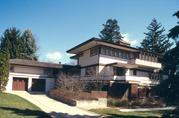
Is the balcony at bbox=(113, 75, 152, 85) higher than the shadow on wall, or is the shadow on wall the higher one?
the balcony at bbox=(113, 75, 152, 85)

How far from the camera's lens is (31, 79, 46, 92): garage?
1779 inches

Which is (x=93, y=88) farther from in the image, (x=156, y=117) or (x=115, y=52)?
(x=156, y=117)

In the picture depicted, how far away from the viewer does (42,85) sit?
45969 mm

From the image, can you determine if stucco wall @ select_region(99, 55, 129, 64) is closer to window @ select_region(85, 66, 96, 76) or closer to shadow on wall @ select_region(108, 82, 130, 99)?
window @ select_region(85, 66, 96, 76)

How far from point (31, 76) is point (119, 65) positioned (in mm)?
15655

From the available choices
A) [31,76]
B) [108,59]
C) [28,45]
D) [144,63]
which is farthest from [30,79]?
[28,45]

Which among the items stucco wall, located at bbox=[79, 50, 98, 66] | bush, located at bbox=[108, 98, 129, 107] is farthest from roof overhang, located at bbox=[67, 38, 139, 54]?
bush, located at bbox=[108, 98, 129, 107]

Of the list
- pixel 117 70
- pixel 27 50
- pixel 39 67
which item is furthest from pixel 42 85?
pixel 27 50

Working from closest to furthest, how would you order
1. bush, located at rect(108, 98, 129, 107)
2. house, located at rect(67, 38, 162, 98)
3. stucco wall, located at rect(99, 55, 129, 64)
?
bush, located at rect(108, 98, 129, 107)
house, located at rect(67, 38, 162, 98)
stucco wall, located at rect(99, 55, 129, 64)

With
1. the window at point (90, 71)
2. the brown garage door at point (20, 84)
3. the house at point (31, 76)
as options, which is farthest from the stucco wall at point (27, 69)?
the window at point (90, 71)

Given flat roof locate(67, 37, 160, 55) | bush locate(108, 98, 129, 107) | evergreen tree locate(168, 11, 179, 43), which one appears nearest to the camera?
evergreen tree locate(168, 11, 179, 43)

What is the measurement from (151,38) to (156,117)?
166 ft

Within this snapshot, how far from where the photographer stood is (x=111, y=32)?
77875mm

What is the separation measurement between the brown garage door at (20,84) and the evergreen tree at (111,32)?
37030 mm
